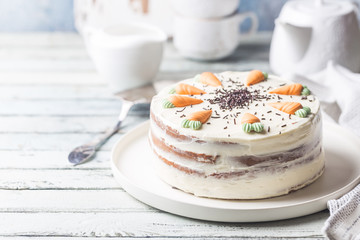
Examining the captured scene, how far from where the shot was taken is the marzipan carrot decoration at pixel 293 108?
1453mm

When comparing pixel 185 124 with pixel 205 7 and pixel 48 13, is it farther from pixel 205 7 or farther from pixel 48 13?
pixel 48 13

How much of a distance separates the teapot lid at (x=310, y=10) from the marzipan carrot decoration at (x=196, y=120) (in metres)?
0.88

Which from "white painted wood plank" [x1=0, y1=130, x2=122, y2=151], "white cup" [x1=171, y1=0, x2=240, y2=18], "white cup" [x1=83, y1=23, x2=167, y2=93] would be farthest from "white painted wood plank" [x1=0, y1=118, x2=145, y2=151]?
"white cup" [x1=171, y1=0, x2=240, y2=18]

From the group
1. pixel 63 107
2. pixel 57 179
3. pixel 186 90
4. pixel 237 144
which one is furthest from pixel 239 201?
pixel 63 107

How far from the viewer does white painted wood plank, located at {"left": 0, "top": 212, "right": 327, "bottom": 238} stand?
1.35 metres

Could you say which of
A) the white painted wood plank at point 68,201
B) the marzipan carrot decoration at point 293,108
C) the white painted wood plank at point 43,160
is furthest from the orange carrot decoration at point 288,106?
the white painted wood plank at point 43,160

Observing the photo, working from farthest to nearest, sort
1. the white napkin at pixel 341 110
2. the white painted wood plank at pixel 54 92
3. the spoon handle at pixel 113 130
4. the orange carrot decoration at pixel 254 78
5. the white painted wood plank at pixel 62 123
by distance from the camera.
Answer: the white painted wood plank at pixel 54 92 → the white painted wood plank at pixel 62 123 → the spoon handle at pixel 113 130 → the orange carrot decoration at pixel 254 78 → the white napkin at pixel 341 110

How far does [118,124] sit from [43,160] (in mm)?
303

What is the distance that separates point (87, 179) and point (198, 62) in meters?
1.07

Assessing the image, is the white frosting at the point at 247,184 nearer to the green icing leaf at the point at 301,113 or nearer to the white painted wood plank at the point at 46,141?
the green icing leaf at the point at 301,113

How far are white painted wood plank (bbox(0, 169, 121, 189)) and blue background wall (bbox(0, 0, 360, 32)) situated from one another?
1.34m

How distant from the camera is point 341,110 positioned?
1.89 metres

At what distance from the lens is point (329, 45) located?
7.00 ft

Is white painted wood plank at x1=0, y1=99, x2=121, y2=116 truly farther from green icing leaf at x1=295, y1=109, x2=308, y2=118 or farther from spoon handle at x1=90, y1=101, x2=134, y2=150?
green icing leaf at x1=295, y1=109, x2=308, y2=118
